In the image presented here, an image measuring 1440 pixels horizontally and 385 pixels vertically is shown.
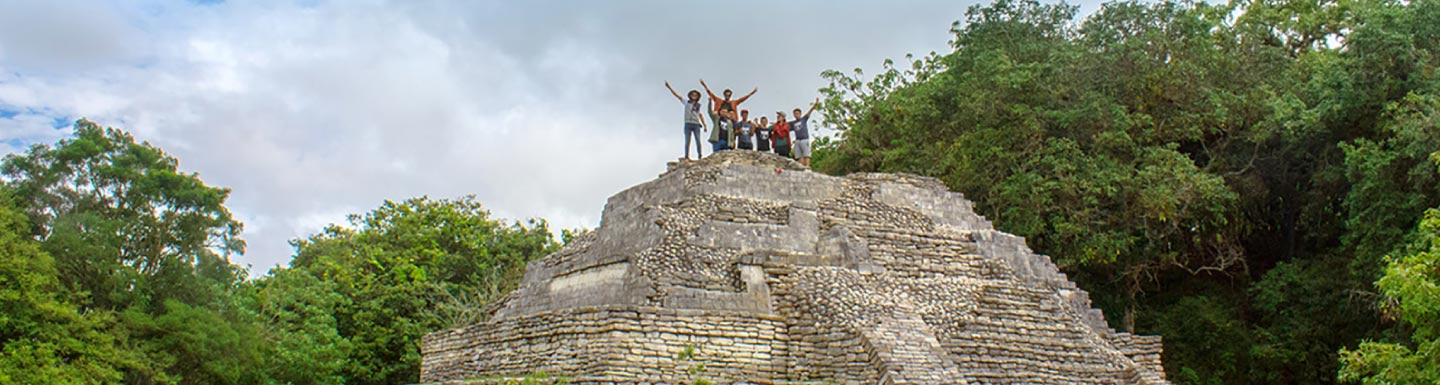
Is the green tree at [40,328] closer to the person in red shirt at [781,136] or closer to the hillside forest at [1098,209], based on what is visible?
the hillside forest at [1098,209]

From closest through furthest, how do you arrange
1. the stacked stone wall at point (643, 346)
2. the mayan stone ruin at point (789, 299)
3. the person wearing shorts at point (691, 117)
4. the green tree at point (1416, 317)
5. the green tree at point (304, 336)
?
the green tree at point (1416, 317)
the stacked stone wall at point (643, 346)
the mayan stone ruin at point (789, 299)
the person wearing shorts at point (691, 117)
the green tree at point (304, 336)

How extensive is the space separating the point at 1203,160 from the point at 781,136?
949 cm

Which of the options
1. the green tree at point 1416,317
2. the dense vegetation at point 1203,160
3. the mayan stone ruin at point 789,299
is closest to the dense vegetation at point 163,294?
the mayan stone ruin at point 789,299

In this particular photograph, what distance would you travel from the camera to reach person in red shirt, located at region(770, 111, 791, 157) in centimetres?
1758

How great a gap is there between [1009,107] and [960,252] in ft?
23.0

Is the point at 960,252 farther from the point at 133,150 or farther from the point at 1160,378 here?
the point at 133,150

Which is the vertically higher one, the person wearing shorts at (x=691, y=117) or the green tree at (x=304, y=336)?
the person wearing shorts at (x=691, y=117)

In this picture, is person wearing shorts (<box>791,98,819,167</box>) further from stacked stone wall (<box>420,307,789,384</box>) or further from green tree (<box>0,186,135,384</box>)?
green tree (<box>0,186,135,384</box>)

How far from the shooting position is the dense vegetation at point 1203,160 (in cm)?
1856

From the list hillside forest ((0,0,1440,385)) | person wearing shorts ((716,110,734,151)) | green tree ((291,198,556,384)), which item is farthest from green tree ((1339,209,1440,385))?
green tree ((291,198,556,384))

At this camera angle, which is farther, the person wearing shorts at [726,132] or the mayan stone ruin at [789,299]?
the person wearing shorts at [726,132]

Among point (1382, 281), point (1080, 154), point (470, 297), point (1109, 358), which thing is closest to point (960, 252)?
point (1109, 358)

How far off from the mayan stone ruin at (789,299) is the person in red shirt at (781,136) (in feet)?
3.13

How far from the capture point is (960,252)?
15.6 meters
